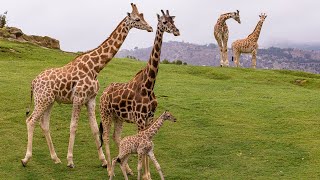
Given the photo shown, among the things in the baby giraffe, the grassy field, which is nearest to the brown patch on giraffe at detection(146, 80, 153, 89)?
the baby giraffe

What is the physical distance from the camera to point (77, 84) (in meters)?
12.0

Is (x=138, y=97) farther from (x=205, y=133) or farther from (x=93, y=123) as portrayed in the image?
(x=205, y=133)

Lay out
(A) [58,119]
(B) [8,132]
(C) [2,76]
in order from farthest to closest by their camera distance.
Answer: (C) [2,76], (A) [58,119], (B) [8,132]

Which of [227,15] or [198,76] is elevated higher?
[227,15]

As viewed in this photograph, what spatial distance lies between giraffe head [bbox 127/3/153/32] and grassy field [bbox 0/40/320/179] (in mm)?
3377

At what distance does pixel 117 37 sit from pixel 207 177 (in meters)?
3.90

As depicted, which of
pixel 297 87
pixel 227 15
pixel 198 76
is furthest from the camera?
pixel 227 15

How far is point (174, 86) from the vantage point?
2262cm

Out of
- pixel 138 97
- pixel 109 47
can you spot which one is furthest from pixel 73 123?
pixel 109 47

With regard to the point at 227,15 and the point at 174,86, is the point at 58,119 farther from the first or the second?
the point at 227,15

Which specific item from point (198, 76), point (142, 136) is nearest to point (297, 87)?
point (198, 76)

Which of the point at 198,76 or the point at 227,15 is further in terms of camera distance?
the point at 227,15

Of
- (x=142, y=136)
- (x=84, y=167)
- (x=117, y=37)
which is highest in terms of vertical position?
(x=117, y=37)

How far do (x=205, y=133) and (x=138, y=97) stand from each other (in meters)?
4.32
